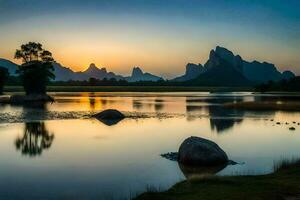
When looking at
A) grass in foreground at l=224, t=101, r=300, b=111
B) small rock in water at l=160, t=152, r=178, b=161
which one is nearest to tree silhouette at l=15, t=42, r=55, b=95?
grass in foreground at l=224, t=101, r=300, b=111

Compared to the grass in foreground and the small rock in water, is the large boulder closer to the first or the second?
the small rock in water

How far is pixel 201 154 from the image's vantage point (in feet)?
80.2

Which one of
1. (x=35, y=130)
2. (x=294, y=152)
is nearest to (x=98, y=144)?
(x=35, y=130)

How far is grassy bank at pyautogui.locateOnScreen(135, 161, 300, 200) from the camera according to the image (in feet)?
50.4

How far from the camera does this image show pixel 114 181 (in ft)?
67.8

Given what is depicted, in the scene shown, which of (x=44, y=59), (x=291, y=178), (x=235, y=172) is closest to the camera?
(x=291, y=178)

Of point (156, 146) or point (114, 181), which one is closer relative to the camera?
point (114, 181)

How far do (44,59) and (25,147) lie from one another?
9839 cm

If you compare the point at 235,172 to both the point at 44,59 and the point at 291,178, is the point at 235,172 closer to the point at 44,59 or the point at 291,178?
the point at 291,178

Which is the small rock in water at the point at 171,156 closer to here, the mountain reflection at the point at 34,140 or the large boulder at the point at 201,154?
the large boulder at the point at 201,154

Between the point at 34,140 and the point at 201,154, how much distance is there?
17.7 meters

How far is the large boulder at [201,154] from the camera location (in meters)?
24.4

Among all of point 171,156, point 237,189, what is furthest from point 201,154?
point 237,189

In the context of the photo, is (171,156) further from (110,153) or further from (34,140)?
(34,140)
